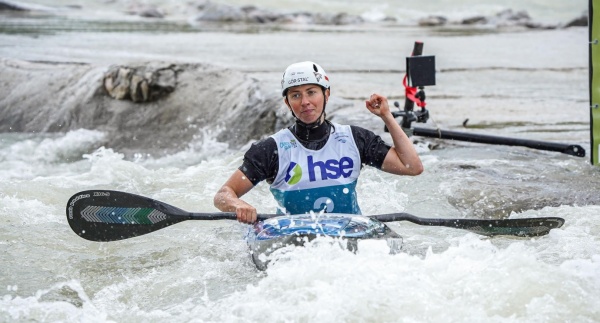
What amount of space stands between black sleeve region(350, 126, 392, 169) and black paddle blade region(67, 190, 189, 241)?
46.7 inches

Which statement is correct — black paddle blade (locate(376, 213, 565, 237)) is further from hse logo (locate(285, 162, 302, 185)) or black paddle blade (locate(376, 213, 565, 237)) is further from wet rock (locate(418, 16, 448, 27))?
wet rock (locate(418, 16, 448, 27))

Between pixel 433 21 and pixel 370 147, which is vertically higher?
pixel 433 21

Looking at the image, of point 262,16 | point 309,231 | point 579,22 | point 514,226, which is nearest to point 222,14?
point 262,16

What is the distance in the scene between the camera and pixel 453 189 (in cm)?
→ 729

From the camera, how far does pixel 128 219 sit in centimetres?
536

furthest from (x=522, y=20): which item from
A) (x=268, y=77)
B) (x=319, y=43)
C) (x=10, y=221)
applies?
(x=10, y=221)

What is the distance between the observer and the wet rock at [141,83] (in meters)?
11.0

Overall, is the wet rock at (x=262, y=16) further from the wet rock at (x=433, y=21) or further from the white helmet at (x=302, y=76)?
the white helmet at (x=302, y=76)

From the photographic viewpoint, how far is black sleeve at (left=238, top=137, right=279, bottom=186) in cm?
524

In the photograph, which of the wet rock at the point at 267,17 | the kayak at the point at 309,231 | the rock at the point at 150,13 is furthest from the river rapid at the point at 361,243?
the rock at the point at 150,13

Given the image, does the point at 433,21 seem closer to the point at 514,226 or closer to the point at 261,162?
the point at 514,226

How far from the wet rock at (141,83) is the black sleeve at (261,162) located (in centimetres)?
590

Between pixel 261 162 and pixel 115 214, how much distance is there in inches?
37.9

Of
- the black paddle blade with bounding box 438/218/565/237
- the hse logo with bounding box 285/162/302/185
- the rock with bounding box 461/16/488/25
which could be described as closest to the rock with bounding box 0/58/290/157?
the hse logo with bounding box 285/162/302/185
